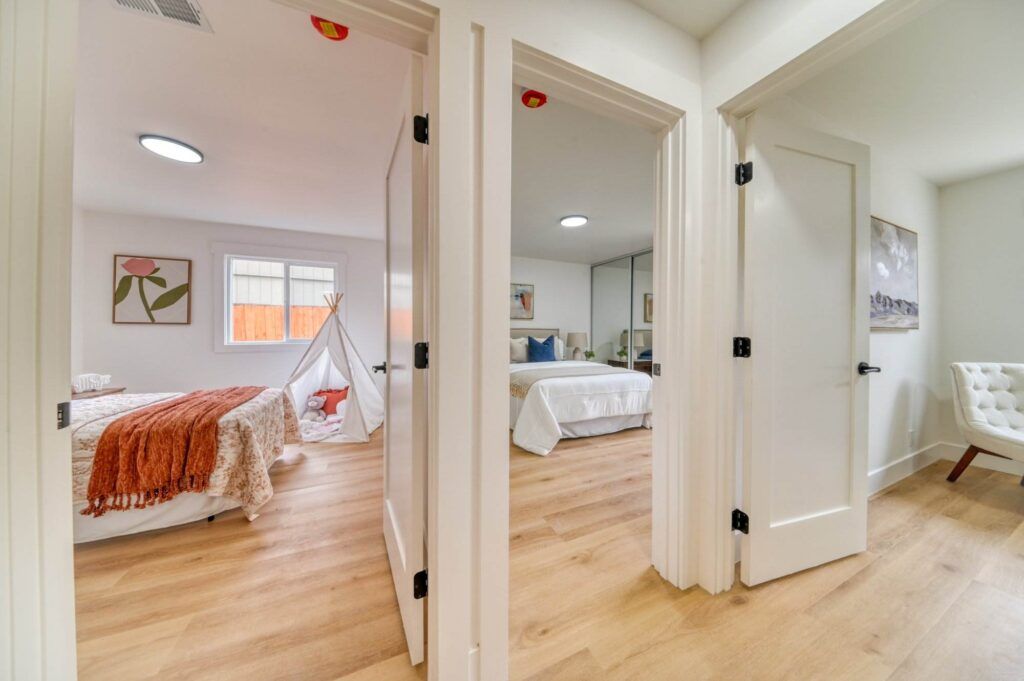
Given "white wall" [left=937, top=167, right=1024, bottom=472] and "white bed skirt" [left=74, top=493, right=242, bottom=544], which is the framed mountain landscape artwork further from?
"white bed skirt" [left=74, top=493, right=242, bottom=544]

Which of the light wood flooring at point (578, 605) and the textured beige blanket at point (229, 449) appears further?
the textured beige blanket at point (229, 449)

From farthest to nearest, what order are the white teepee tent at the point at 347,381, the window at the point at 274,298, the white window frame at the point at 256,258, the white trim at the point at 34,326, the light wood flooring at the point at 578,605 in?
the window at the point at 274,298
the white window frame at the point at 256,258
the white teepee tent at the point at 347,381
the light wood flooring at the point at 578,605
the white trim at the point at 34,326

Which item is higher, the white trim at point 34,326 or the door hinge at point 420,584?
the white trim at point 34,326

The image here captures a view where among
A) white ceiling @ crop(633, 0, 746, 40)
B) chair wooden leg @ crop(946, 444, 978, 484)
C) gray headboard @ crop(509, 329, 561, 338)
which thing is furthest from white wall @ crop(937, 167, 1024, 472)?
gray headboard @ crop(509, 329, 561, 338)

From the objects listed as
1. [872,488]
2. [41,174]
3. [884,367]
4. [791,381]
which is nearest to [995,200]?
[884,367]

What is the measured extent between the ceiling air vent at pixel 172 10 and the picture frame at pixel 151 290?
3.23 meters

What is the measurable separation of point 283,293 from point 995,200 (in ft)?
21.3

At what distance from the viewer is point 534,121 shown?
6.30 feet

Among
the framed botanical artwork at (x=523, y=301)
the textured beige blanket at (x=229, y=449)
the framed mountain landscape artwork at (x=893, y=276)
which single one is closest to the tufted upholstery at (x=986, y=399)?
the framed mountain landscape artwork at (x=893, y=276)

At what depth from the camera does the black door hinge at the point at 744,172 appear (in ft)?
4.23

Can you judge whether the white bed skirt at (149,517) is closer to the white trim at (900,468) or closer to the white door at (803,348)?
the white door at (803,348)

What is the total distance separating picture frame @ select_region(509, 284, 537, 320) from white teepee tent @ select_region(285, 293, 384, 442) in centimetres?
252

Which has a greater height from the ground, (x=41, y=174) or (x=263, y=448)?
(x=41, y=174)

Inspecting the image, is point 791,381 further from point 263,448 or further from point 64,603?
point 263,448
